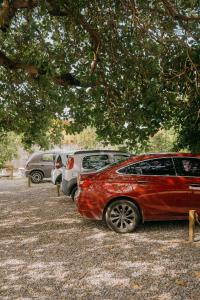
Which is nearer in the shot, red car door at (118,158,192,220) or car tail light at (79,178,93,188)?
red car door at (118,158,192,220)

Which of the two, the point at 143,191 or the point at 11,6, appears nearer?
the point at 143,191

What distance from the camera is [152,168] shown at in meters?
8.64

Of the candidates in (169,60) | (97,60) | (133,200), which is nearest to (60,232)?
(133,200)

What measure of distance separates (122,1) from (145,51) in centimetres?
156

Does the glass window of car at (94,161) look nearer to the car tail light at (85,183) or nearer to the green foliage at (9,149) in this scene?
the car tail light at (85,183)

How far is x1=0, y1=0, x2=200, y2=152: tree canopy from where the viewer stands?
9059mm

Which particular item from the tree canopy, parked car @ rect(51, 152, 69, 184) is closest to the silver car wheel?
parked car @ rect(51, 152, 69, 184)

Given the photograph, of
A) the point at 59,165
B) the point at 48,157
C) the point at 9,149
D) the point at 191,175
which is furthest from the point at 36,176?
the point at 9,149

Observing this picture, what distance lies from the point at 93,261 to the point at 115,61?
17.3 feet

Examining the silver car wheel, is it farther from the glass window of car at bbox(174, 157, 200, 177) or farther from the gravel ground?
the glass window of car at bbox(174, 157, 200, 177)

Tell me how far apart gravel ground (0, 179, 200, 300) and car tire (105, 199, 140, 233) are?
0.25 m

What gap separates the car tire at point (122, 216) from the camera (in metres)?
8.49

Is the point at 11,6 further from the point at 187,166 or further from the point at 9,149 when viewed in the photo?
the point at 9,149

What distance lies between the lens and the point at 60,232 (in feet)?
28.7
